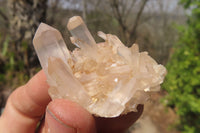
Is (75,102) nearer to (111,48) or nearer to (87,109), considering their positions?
(87,109)

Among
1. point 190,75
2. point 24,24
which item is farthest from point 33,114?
point 24,24

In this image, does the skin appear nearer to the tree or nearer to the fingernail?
the fingernail

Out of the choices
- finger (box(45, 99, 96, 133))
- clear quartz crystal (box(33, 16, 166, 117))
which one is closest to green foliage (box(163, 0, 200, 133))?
clear quartz crystal (box(33, 16, 166, 117))

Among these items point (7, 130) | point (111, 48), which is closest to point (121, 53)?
point (111, 48)

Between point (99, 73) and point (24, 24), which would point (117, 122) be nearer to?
point (99, 73)

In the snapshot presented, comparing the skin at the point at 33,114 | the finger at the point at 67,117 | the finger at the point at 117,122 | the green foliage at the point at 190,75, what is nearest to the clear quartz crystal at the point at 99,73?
the finger at the point at 67,117

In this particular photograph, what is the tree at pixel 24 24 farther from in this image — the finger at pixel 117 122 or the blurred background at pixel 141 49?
the finger at pixel 117 122
